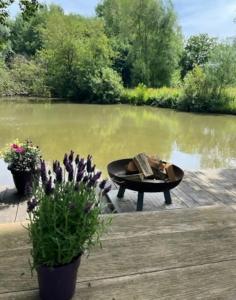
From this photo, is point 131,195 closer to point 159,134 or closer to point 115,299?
point 115,299

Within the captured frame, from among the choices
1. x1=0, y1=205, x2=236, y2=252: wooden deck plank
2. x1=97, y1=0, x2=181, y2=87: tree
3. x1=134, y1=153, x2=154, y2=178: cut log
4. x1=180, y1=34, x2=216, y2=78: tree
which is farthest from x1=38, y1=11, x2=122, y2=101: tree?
x1=0, y1=205, x2=236, y2=252: wooden deck plank

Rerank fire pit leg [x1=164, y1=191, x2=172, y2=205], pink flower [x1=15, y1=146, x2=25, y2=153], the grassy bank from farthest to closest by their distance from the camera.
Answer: the grassy bank < pink flower [x1=15, y1=146, x2=25, y2=153] < fire pit leg [x1=164, y1=191, x2=172, y2=205]

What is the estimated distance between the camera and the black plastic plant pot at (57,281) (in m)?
0.95

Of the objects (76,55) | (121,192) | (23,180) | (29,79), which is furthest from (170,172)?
(29,79)

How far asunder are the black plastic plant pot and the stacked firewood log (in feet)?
6.15

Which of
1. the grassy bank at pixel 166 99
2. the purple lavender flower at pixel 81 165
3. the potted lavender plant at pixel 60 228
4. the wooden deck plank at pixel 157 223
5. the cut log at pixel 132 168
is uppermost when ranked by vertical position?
the purple lavender flower at pixel 81 165

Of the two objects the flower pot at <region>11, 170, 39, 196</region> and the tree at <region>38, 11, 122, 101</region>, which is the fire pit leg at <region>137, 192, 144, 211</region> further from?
the tree at <region>38, 11, 122, 101</region>

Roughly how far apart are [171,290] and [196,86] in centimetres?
1517

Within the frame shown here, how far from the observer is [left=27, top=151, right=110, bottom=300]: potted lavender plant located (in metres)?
0.93

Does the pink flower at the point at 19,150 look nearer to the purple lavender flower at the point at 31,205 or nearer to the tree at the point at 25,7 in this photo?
the tree at the point at 25,7

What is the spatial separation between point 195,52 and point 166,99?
11.6m

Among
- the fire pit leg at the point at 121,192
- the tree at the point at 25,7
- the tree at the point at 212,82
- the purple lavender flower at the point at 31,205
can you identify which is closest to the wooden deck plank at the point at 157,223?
the purple lavender flower at the point at 31,205

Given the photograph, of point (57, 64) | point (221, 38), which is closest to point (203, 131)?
point (221, 38)

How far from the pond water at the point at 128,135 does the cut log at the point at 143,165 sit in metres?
2.58
